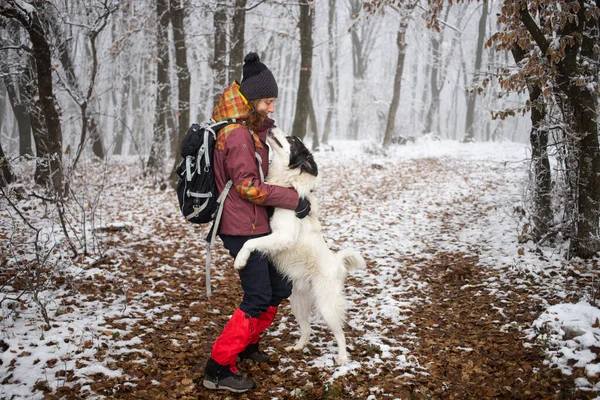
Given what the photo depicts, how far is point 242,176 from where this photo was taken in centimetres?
280

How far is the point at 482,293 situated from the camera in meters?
4.83

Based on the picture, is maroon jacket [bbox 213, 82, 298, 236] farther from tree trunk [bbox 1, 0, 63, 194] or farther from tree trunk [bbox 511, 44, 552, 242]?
tree trunk [bbox 511, 44, 552, 242]

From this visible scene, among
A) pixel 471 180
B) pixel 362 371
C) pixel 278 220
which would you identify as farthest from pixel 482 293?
pixel 471 180

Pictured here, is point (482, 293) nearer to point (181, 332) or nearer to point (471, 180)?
point (181, 332)

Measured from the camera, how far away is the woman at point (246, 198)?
2.85 metres

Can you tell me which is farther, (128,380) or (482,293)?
(482,293)

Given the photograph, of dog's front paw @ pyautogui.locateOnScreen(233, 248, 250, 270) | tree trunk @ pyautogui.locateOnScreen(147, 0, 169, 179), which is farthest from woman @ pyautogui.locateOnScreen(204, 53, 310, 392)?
tree trunk @ pyautogui.locateOnScreen(147, 0, 169, 179)

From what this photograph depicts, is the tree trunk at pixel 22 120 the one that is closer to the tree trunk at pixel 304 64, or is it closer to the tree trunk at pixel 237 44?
the tree trunk at pixel 237 44

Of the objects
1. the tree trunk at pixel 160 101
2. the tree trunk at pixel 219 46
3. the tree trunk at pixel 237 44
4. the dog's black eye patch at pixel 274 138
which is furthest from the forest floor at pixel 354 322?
the tree trunk at pixel 219 46

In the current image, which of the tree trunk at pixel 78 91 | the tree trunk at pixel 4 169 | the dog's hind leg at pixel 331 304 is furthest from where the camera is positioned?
the tree trunk at pixel 78 91

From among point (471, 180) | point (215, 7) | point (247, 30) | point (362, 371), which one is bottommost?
point (362, 371)

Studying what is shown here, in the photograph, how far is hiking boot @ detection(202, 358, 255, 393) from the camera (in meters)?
3.04

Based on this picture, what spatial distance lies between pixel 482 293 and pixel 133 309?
4.01m

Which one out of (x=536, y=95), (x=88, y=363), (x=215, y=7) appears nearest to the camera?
(x=88, y=363)
